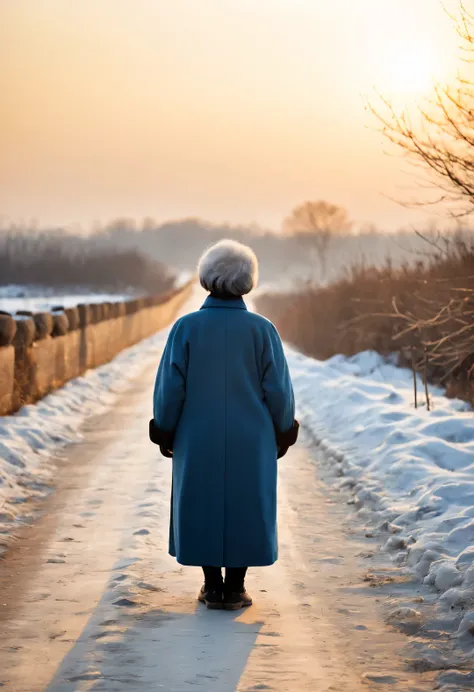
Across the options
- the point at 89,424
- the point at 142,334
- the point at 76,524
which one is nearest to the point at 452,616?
the point at 76,524

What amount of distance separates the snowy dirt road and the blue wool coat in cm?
38

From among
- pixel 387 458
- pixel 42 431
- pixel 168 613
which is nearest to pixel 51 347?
pixel 42 431

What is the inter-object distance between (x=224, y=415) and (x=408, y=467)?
3.40m

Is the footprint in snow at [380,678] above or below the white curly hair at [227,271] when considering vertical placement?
below

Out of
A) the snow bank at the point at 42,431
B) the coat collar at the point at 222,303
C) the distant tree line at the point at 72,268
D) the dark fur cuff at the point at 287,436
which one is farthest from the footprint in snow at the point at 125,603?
the distant tree line at the point at 72,268

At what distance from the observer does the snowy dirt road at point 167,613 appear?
4.00 metres

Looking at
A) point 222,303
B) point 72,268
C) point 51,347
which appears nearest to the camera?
point 222,303

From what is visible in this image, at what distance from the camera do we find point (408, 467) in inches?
312

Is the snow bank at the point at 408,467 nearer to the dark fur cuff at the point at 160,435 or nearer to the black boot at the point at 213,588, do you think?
the black boot at the point at 213,588

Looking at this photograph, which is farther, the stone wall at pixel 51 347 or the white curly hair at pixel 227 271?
the stone wall at pixel 51 347

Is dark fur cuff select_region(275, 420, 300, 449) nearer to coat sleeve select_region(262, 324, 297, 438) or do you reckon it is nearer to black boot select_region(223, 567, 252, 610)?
coat sleeve select_region(262, 324, 297, 438)

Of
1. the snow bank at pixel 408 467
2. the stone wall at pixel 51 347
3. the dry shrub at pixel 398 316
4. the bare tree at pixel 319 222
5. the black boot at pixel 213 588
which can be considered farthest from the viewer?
the bare tree at pixel 319 222

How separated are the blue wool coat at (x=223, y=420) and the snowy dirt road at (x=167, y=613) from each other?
0.38 metres

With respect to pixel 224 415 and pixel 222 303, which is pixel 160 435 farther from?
pixel 222 303
